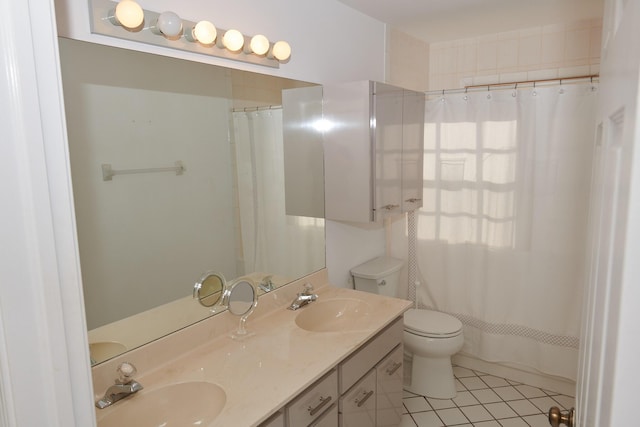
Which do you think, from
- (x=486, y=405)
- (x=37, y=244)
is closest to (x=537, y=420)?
(x=486, y=405)

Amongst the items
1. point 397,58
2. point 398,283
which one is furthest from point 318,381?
point 397,58

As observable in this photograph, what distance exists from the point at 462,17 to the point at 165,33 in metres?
1.99

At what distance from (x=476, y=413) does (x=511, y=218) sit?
48.8 inches

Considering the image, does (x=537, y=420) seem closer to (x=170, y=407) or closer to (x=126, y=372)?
(x=170, y=407)

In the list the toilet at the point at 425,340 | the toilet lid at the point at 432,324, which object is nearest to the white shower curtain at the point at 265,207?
the toilet at the point at 425,340

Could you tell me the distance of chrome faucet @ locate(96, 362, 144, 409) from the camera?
4.42 feet

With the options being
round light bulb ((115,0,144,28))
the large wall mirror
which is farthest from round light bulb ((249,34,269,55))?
round light bulb ((115,0,144,28))

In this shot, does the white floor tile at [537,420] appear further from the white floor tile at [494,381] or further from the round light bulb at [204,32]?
the round light bulb at [204,32]

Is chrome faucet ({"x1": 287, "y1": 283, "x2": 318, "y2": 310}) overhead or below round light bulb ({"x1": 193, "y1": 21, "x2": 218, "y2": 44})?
below

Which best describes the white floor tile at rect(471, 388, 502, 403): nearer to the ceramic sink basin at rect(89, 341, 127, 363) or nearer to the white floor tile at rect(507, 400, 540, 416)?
the white floor tile at rect(507, 400, 540, 416)

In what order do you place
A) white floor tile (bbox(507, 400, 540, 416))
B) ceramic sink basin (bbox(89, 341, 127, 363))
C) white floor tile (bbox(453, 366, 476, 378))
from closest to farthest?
ceramic sink basin (bbox(89, 341, 127, 363)), white floor tile (bbox(507, 400, 540, 416)), white floor tile (bbox(453, 366, 476, 378))

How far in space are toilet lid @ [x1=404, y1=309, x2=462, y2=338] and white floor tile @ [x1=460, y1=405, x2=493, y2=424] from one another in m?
0.46

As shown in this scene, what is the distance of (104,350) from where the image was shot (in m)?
1.45

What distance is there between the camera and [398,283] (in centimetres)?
303
